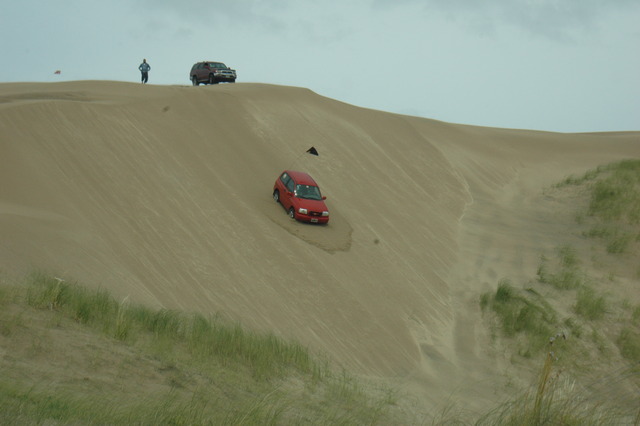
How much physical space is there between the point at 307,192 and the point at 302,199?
362mm

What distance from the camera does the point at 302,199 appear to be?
27125 mm

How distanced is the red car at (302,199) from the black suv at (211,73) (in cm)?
1914

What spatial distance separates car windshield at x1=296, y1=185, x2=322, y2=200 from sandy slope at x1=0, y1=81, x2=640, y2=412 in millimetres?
1157

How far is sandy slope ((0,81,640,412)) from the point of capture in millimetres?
20141

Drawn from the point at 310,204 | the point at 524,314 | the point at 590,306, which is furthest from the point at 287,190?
the point at 590,306

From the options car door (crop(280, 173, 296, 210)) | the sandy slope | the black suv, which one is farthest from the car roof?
the black suv

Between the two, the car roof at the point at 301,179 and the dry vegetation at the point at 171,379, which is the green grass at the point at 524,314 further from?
the car roof at the point at 301,179

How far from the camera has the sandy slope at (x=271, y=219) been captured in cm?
2014

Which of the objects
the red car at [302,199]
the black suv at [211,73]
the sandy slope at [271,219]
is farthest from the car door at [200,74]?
the red car at [302,199]

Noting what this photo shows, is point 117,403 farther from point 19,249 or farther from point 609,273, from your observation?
point 609,273

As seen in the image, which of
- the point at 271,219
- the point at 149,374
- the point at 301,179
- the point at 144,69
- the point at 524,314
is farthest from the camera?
the point at 144,69

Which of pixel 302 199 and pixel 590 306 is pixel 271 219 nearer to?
pixel 302 199

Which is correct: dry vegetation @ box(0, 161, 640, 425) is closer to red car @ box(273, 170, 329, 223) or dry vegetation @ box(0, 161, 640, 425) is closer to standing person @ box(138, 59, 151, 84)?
red car @ box(273, 170, 329, 223)

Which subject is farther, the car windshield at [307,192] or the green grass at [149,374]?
the car windshield at [307,192]
